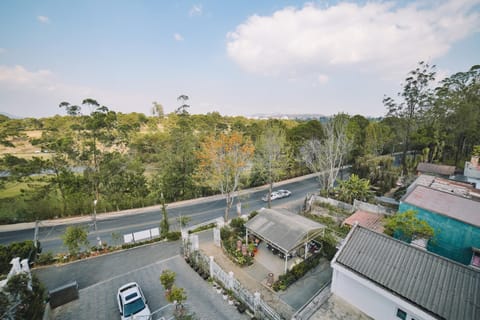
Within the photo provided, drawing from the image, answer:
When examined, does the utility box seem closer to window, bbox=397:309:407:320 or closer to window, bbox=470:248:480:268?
window, bbox=397:309:407:320

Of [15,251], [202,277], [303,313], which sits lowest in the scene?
[202,277]

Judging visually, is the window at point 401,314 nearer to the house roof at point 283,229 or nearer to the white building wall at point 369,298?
the white building wall at point 369,298

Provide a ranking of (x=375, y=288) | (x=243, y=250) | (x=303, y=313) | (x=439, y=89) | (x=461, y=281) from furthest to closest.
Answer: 1. (x=439, y=89)
2. (x=243, y=250)
3. (x=303, y=313)
4. (x=375, y=288)
5. (x=461, y=281)

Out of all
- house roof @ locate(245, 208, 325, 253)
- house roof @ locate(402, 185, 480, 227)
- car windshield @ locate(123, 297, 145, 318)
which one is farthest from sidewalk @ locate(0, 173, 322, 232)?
house roof @ locate(402, 185, 480, 227)

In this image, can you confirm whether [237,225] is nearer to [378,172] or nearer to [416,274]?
[416,274]

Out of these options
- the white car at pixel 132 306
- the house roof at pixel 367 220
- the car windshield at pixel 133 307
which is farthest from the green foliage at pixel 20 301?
the house roof at pixel 367 220

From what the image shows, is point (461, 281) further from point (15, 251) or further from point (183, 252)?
point (15, 251)

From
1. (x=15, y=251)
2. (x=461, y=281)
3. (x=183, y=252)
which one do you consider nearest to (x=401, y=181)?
(x=461, y=281)
